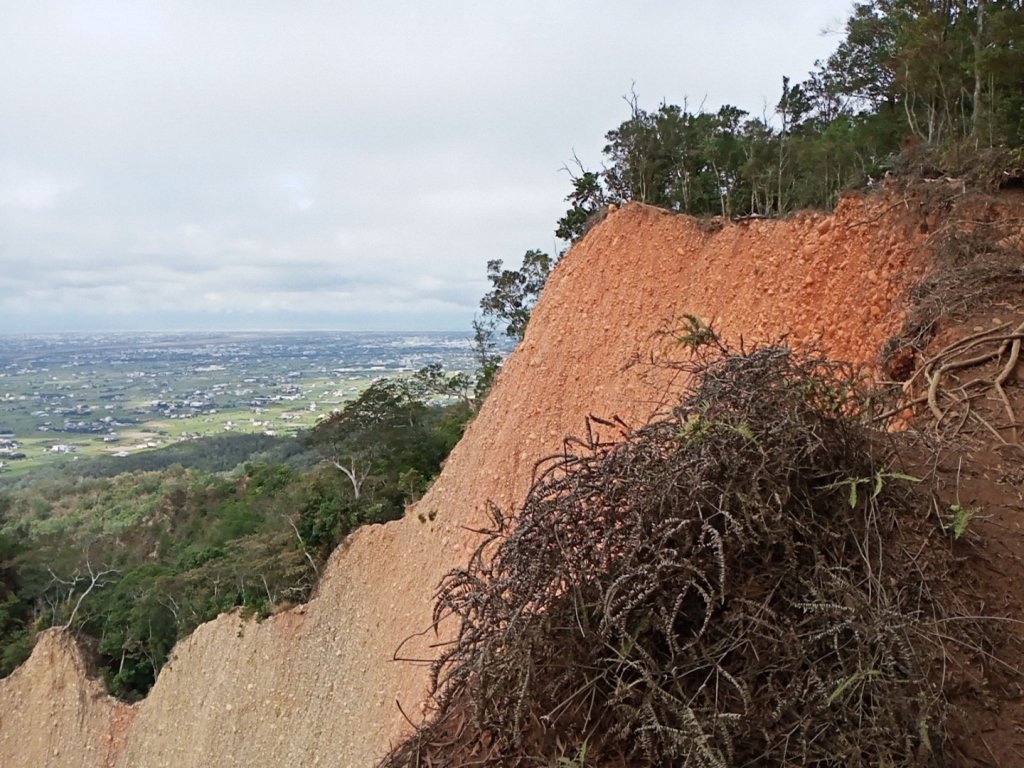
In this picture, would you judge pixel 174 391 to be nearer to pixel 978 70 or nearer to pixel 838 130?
pixel 838 130

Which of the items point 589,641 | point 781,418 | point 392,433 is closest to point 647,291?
point 781,418

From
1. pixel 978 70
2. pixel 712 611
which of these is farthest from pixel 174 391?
pixel 712 611

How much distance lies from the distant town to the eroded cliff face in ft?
125

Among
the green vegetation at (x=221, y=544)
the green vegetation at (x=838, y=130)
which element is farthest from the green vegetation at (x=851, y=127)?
the green vegetation at (x=221, y=544)

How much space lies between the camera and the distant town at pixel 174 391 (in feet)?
219

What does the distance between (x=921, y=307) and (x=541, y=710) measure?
634cm

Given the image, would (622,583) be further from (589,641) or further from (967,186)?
(967,186)

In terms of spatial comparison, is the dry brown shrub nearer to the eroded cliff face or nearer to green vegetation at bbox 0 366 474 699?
the eroded cliff face

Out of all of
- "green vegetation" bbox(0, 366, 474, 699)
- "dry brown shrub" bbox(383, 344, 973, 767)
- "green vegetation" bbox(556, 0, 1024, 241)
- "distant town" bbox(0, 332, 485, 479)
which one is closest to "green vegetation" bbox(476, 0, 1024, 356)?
"green vegetation" bbox(556, 0, 1024, 241)

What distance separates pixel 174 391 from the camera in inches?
3329

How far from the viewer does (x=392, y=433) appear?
→ 20.2 metres

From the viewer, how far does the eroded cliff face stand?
9.34 meters

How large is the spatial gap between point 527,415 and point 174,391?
3335 inches

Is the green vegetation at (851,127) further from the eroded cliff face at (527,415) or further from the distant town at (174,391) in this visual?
the distant town at (174,391)
